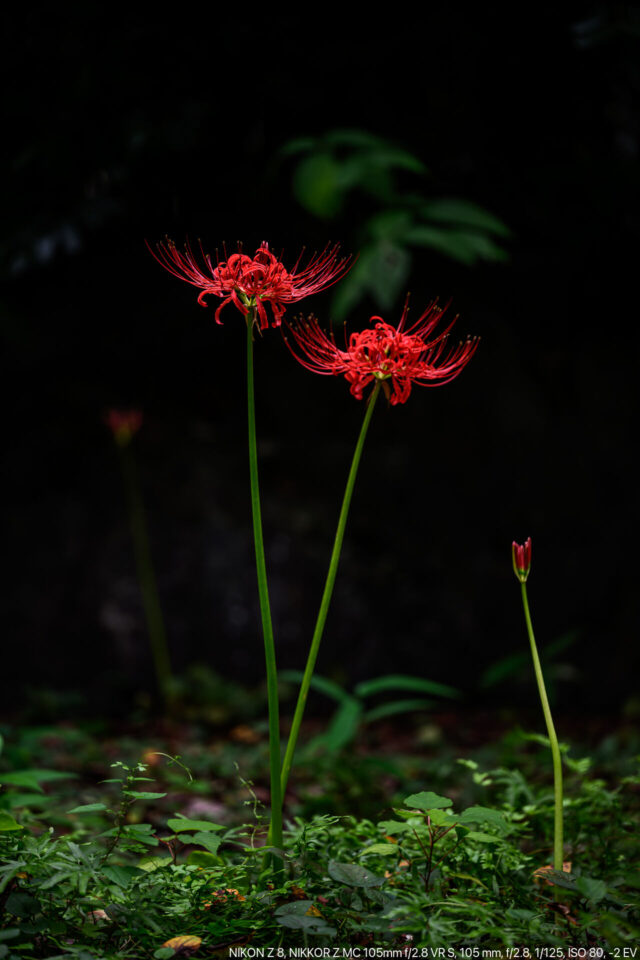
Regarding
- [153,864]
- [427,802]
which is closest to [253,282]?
[427,802]

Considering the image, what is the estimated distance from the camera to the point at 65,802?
237cm

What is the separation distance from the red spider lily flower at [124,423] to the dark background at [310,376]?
0.34ft

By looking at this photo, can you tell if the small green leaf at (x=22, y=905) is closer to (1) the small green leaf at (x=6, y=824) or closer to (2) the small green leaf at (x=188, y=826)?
(1) the small green leaf at (x=6, y=824)

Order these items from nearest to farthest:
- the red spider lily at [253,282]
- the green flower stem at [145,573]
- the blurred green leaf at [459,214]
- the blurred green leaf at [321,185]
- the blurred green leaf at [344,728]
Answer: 1. the red spider lily at [253,282]
2. the blurred green leaf at [344,728]
3. the blurred green leaf at [321,185]
4. the blurred green leaf at [459,214]
5. the green flower stem at [145,573]

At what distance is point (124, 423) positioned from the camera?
367 centimetres

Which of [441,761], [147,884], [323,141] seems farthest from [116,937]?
[323,141]

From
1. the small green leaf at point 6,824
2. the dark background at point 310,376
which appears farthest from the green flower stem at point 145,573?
the small green leaf at point 6,824

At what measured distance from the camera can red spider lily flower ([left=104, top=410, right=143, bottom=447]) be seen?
3.64m

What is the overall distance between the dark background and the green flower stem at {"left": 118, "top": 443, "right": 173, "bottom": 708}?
6 cm

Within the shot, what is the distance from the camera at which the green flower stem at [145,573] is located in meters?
3.84

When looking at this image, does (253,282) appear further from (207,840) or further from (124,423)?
(124,423)

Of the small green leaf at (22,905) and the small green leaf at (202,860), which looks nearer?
the small green leaf at (22,905)

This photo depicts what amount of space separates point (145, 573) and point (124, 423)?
2.70 ft

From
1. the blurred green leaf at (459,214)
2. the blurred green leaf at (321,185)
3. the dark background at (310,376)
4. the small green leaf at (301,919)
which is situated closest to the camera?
the small green leaf at (301,919)
